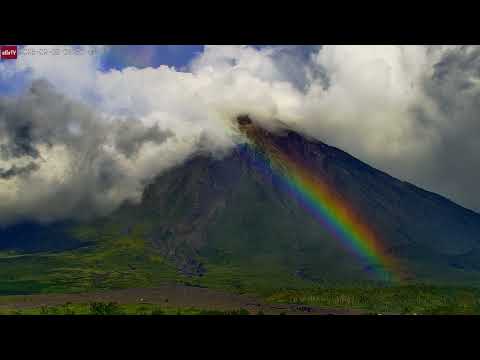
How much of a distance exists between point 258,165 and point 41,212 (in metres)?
78.5

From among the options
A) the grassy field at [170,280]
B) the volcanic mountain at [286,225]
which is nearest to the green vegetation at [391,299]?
the grassy field at [170,280]

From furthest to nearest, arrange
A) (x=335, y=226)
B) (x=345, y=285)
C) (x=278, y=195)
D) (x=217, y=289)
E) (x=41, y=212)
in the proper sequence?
(x=41, y=212) < (x=335, y=226) < (x=278, y=195) < (x=345, y=285) < (x=217, y=289)

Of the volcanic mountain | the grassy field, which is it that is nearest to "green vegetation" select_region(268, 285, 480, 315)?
the grassy field

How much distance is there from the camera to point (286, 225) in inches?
6201

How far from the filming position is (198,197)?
181 meters

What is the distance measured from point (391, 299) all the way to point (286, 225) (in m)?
85.1

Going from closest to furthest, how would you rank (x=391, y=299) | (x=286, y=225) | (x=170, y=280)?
(x=391, y=299)
(x=170, y=280)
(x=286, y=225)

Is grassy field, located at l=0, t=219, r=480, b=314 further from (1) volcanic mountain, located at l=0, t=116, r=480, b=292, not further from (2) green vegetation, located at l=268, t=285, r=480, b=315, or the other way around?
(1) volcanic mountain, located at l=0, t=116, r=480, b=292

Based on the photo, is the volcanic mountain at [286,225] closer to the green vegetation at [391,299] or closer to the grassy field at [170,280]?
the grassy field at [170,280]

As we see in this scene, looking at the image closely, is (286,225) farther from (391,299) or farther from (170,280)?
(391,299)

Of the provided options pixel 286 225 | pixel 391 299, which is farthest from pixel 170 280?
pixel 286 225

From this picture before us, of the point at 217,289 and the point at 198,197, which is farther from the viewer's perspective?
the point at 198,197
